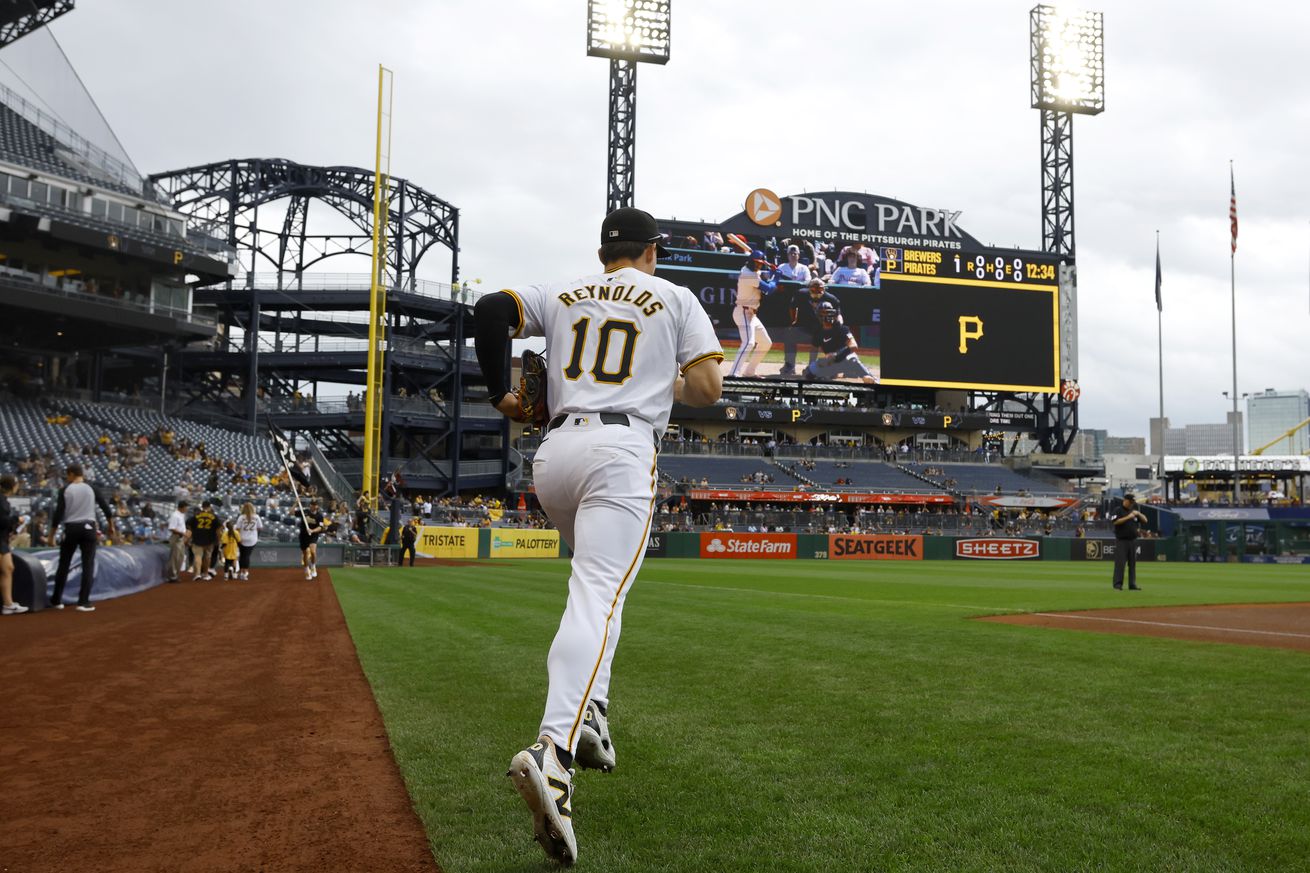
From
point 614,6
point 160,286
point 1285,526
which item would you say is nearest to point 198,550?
point 160,286

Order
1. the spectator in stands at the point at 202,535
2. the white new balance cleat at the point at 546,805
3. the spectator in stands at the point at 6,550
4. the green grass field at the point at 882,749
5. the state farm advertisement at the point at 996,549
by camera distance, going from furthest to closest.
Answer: the state farm advertisement at the point at 996,549 → the spectator in stands at the point at 202,535 → the spectator in stands at the point at 6,550 → the green grass field at the point at 882,749 → the white new balance cleat at the point at 546,805

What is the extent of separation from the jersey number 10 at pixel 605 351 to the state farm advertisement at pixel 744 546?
33390 mm

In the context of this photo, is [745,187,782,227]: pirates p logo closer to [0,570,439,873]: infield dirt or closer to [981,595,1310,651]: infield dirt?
[981,595,1310,651]: infield dirt

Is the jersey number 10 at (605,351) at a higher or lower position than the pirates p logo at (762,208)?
lower

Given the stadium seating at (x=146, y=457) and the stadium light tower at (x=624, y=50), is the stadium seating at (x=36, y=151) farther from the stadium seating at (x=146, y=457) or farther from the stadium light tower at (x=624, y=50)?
the stadium light tower at (x=624, y=50)

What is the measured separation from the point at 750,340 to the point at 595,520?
152ft

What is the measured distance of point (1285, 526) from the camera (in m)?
40.7

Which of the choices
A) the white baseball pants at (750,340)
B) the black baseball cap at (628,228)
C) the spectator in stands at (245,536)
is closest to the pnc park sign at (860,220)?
the white baseball pants at (750,340)

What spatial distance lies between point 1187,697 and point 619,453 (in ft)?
12.6

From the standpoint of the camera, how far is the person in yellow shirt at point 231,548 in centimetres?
2031

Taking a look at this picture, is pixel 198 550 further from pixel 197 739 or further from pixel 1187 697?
pixel 1187 697

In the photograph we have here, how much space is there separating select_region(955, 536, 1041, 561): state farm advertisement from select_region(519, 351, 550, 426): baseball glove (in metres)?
36.2

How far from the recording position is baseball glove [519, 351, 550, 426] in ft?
12.0

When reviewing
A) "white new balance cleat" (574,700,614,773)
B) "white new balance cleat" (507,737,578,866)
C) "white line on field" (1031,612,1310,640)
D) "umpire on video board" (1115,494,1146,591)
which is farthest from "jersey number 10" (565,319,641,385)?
"umpire on video board" (1115,494,1146,591)
